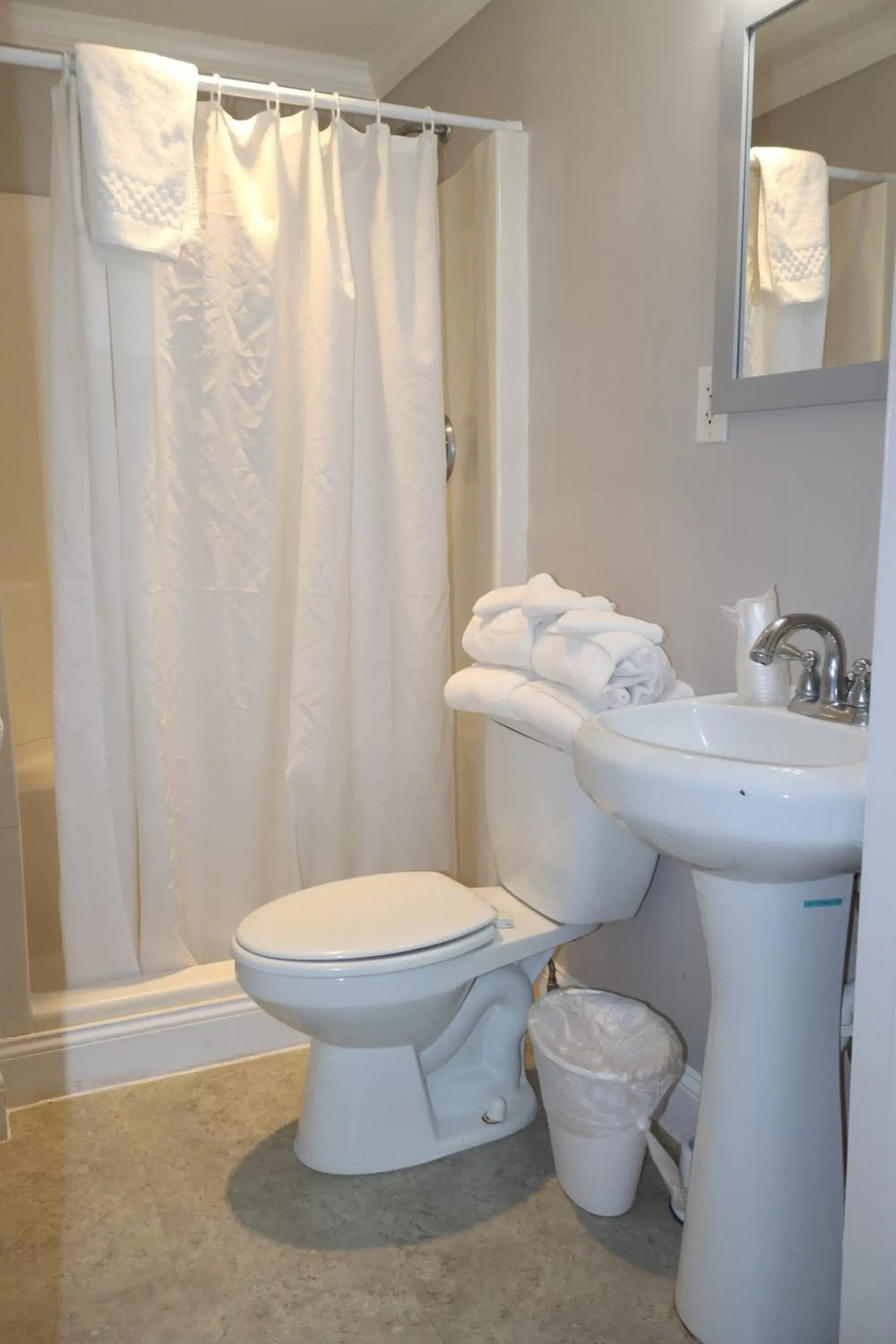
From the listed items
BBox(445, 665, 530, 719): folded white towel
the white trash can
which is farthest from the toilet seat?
BBox(445, 665, 530, 719): folded white towel

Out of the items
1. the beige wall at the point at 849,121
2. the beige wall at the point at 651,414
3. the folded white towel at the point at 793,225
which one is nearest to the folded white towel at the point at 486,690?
the beige wall at the point at 651,414

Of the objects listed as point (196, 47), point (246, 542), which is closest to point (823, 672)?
point (246, 542)

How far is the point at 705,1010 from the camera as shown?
1.96 m

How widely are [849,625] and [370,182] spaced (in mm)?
1389

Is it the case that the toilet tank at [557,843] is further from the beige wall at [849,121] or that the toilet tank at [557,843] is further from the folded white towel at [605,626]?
the beige wall at [849,121]

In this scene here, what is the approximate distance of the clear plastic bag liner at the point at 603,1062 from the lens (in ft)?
5.78

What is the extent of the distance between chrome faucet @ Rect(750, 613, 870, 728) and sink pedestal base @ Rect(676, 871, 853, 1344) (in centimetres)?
23

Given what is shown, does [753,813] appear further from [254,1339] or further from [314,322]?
[314,322]

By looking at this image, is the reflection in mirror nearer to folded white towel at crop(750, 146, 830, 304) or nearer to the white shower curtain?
folded white towel at crop(750, 146, 830, 304)

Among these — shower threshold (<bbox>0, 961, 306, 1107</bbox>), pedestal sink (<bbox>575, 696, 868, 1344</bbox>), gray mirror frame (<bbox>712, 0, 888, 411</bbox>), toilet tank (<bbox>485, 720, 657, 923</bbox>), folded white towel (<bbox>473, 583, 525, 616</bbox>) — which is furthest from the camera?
shower threshold (<bbox>0, 961, 306, 1107</bbox>)

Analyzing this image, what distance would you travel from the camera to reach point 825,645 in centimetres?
153

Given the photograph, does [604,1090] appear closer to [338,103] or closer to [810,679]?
[810,679]

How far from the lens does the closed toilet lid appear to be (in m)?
1.81

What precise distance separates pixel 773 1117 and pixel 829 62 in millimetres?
1420
